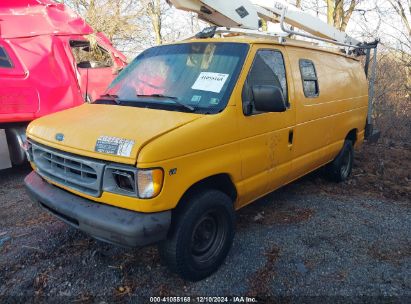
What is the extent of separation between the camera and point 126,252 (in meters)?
3.53

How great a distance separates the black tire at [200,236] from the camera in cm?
281

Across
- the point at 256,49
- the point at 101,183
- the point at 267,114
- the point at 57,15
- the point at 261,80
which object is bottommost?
the point at 101,183

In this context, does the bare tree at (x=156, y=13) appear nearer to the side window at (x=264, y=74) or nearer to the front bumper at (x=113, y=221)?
the side window at (x=264, y=74)

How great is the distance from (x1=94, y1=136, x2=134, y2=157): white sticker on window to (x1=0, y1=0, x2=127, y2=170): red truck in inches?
120

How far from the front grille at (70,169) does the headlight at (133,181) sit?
0.25 ft

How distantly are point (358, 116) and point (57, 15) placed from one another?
5.60m

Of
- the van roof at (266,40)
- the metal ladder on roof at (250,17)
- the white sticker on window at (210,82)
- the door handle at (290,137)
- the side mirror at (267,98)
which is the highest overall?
the metal ladder on roof at (250,17)

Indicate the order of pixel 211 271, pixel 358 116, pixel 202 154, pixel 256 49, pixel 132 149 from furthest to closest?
pixel 358 116 < pixel 256 49 < pixel 211 271 < pixel 202 154 < pixel 132 149

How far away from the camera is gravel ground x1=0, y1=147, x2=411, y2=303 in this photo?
3000 mm

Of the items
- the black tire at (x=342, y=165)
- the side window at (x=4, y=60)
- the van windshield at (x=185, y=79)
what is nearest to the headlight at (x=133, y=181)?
the van windshield at (x=185, y=79)

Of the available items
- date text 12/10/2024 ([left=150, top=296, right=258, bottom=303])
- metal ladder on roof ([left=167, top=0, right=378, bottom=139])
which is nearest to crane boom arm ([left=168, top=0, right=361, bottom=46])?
metal ladder on roof ([left=167, top=0, right=378, bottom=139])

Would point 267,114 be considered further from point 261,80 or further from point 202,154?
point 202,154

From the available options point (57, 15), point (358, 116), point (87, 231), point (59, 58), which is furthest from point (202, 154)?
point (57, 15)

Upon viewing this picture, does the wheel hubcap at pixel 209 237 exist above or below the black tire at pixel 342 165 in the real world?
above
